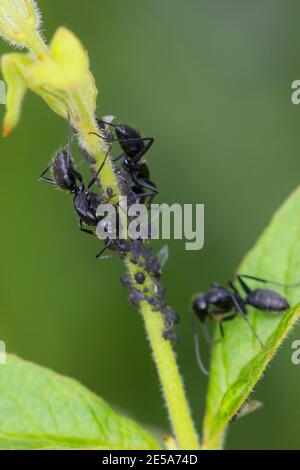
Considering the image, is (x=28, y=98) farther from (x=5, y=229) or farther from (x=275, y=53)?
(x=275, y=53)

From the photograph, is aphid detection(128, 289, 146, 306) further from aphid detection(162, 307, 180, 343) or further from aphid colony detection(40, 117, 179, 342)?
aphid detection(162, 307, 180, 343)

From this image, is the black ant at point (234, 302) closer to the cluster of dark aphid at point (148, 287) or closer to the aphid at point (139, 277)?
the cluster of dark aphid at point (148, 287)

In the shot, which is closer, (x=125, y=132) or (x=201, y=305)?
(x=125, y=132)

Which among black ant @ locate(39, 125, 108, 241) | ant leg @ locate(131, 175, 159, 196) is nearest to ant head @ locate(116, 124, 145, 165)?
ant leg @ locate(131, 175, 159, 196)

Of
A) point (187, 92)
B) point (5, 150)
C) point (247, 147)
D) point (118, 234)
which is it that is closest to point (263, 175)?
point (247, 147)

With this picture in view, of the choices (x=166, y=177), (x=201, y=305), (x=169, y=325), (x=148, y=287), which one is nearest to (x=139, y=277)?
(x=148, y=287)

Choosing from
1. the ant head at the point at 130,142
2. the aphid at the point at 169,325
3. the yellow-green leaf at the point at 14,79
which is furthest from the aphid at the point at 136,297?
the yellow-green leaf at the point at 14,79

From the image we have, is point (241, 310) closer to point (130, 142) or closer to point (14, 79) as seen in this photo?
point (130, 142)
